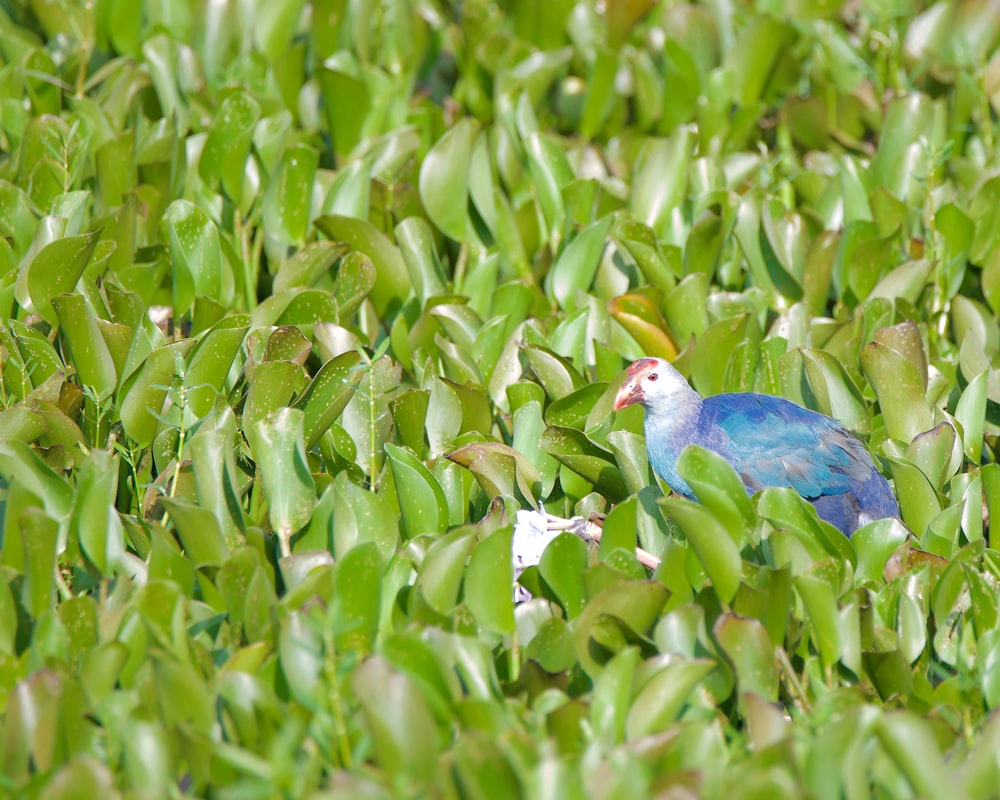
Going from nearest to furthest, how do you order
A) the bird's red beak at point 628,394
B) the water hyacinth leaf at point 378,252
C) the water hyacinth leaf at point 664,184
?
1. the bird's red beak at point 628,394
2. the water hyacinth leaf at point 378,252
3. the water hyacinth leaf at point 664,184

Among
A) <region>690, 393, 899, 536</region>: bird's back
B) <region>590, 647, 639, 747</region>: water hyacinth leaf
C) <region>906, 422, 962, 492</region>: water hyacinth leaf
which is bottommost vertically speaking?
<region>690, 393, 899, 536</region>: bird's back

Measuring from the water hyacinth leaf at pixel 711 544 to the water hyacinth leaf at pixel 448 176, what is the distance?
2.01 meters

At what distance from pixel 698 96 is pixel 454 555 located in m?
3.26

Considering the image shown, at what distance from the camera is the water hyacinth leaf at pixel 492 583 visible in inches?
99.7

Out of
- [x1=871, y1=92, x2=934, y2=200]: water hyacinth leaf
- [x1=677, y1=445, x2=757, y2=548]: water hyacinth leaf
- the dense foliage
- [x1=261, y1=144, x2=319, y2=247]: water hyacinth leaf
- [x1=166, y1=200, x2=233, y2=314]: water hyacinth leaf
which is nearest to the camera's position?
the dense foliage

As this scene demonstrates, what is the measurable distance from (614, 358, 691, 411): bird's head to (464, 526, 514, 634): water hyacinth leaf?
0.93 metres

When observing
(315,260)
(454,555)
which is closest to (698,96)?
(315,260)

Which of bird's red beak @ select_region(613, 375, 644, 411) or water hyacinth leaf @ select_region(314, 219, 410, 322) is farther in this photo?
water hyacinth leaf @ select_region(314, 219, 410, 322)

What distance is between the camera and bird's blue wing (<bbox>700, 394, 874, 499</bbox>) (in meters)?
3.33

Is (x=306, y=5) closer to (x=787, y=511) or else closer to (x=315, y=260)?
(x=315, y=260)

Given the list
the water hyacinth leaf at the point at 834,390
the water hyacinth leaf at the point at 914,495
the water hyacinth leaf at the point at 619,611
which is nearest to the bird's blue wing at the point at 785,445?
the water hyacinth leaf at the point at 834,390

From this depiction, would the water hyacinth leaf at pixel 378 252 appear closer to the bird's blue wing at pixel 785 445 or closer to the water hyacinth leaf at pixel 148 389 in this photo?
the water hyacinth leaf at pixel 148 389

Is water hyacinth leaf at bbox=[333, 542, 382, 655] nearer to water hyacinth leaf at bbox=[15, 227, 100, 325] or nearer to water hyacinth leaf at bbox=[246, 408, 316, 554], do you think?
water hyacinth leaf at bbox=[246, 408, 316, 554]

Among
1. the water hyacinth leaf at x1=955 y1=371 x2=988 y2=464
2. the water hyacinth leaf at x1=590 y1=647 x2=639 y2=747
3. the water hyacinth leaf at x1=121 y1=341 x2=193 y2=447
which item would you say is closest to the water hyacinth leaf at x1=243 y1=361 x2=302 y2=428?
the water hyacinth leaf at x1=121 y1=341 x2=193 y2=447
